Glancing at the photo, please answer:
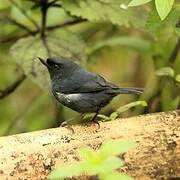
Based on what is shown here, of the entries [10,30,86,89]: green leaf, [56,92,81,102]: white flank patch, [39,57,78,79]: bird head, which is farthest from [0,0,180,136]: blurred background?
[56,92,81,102]: white flank patch

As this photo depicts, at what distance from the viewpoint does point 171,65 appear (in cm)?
368

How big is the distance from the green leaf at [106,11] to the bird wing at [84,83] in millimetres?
650

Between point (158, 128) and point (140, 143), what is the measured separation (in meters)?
0.12

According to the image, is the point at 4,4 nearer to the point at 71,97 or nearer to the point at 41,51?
the point at 41,51

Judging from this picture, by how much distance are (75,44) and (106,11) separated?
275 millimetres

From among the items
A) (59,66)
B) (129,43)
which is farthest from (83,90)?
(129,43)

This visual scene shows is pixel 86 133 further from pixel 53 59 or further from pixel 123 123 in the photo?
pixel 53 59

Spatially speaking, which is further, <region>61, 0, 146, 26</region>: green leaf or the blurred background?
<region>61, 0, 146, 26</region>: green leaf

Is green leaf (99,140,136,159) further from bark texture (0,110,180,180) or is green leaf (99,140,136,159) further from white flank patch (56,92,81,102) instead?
white flank patch (56,92,81,102)

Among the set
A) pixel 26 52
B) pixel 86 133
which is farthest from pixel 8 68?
pixel 86 133

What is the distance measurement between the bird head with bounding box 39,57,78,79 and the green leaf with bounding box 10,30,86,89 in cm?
28

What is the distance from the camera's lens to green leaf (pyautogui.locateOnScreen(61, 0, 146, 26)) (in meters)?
3.42

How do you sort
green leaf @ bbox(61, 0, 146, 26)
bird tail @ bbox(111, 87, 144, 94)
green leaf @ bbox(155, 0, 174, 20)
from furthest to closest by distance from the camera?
green leaf @ bbox(61, 0, 146, 26)
bird tail @ bbox(111, 87, 144, 94)
green leaf @ bbox(155, 0, 174, 20)

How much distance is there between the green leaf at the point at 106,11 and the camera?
3.42 m
